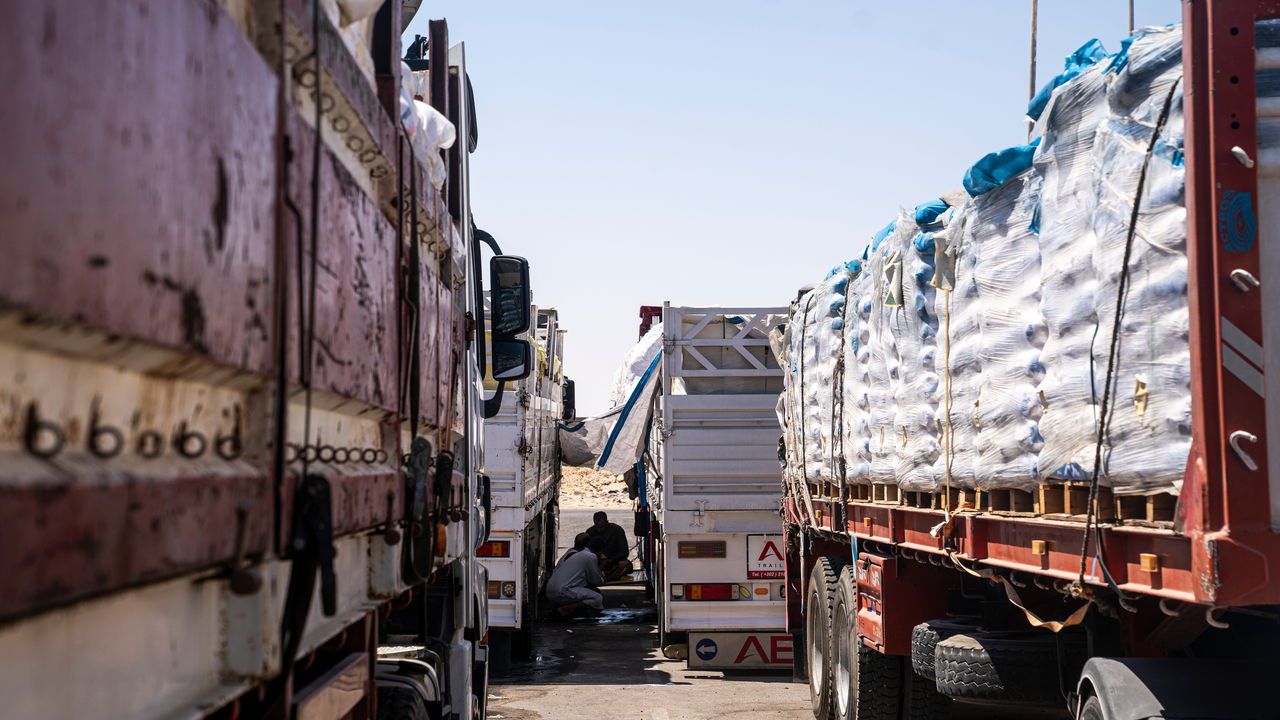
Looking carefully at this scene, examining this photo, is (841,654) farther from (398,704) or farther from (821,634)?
(398,704)

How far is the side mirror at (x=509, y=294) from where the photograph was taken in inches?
257

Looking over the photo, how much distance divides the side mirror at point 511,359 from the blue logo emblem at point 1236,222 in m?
4.09

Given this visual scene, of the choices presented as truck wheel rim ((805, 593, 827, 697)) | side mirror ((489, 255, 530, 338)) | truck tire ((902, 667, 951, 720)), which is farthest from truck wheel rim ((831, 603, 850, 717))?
side mirror ((489, 255, 530, 338))

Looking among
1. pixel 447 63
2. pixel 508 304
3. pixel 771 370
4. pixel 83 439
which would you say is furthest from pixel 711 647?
pixel 83 439

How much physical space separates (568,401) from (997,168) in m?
17.4

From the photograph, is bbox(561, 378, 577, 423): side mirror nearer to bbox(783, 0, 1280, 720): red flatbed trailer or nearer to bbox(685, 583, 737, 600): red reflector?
bbox(685, 583, 737, 600): red reflector

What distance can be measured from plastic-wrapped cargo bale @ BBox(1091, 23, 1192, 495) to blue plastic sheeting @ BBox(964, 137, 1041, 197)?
71 centimetres

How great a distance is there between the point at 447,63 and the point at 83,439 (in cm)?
428

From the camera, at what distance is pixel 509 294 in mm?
6539

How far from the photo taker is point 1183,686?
3643 millimetres

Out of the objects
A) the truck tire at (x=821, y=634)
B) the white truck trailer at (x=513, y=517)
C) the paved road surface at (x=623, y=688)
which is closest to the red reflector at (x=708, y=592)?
the paved road surface at (x=623, y=688)

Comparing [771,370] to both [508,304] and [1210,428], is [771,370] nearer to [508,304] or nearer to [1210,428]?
[508,304]

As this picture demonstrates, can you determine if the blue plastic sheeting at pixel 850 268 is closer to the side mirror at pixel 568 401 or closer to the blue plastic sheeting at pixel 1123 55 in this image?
the blue plastic sheeting at pixel 1123 55

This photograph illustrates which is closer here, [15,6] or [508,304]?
[15,6]
